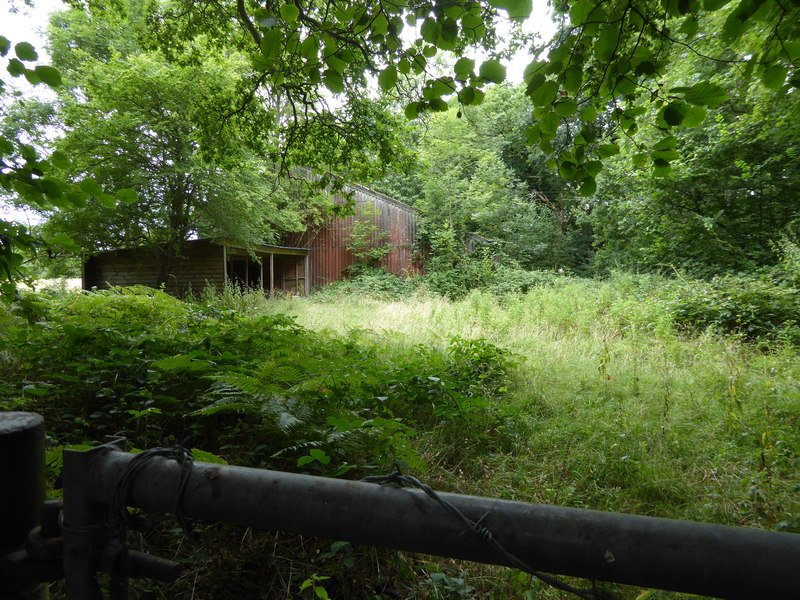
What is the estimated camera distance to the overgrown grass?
7.11 ft

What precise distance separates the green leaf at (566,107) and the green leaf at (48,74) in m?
2.71

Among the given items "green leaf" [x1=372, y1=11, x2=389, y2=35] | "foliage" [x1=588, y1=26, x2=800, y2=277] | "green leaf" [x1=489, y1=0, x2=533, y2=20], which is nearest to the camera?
"green leaf" [x1=489, y1=0, x2=533, y2=20]

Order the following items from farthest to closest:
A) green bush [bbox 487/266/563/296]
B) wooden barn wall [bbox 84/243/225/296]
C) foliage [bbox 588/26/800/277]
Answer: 1. green bush [bbox 487/266/563/296]
2. wooden barn wall [bbox 84/243/225/296]
3. foliage [bbox 588/26/800/277]

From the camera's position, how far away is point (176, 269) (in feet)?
59.8

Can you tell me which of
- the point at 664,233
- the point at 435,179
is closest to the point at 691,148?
the point at 664,233

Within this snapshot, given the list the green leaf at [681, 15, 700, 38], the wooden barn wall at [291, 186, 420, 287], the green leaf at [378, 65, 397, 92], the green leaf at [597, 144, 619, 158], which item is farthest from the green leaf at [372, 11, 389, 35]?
the wooden barn wall at [291, 186, 420, 287]

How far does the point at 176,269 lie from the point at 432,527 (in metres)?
20.2

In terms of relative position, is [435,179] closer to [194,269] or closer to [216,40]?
[194,269]

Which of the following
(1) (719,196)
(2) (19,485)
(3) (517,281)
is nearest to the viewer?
(2) (19,485)

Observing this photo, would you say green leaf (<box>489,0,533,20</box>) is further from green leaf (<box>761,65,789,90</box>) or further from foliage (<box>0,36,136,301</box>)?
foliage (<box>0,36,136,301</box>)

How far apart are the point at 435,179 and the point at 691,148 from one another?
12.8 metres

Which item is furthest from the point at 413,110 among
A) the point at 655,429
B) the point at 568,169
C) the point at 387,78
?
the point at 655,429

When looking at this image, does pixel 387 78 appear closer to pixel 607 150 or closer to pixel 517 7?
pixel 517 7

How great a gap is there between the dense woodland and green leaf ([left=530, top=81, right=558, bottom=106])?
0.04ft
